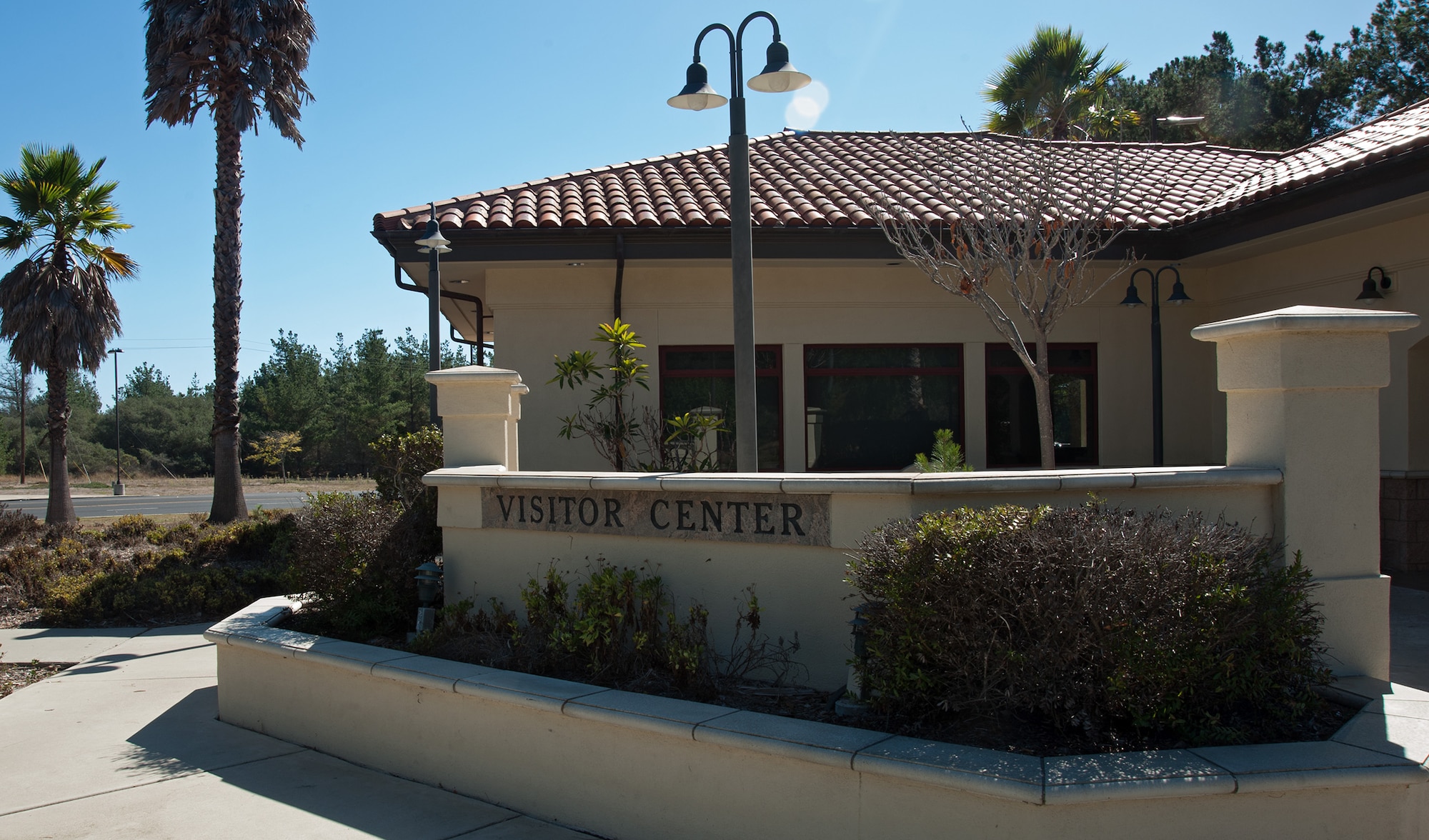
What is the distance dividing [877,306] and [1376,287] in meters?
5.18

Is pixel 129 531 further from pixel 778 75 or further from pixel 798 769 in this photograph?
pixel 798 769

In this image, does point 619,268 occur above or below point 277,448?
above

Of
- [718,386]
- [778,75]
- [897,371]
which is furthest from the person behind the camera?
[897,371]

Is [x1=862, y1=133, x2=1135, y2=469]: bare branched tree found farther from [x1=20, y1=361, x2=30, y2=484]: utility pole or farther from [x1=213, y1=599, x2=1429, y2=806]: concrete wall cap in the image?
[x1=20, y1=361, x2=30, y2=484]: utility pole

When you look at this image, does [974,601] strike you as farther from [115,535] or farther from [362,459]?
[362,459]

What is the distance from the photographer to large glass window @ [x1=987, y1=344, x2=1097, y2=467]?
12.3m

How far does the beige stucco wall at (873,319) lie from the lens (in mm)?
11492

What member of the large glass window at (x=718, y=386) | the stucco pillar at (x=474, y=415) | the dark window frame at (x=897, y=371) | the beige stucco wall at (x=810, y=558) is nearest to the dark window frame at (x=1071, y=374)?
the dark window frame at (x=897, y=371)

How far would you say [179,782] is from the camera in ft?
18.1

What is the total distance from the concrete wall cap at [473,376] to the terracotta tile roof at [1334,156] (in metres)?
7.79

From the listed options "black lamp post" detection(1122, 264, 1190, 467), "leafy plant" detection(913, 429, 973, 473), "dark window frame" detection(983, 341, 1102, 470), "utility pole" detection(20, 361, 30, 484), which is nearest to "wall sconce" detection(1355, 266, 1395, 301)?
"black lamp post" detection(1122, 264, 1190, 467)

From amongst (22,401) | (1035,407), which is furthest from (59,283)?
(22,401)

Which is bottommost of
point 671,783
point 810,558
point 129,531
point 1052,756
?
point 671,783

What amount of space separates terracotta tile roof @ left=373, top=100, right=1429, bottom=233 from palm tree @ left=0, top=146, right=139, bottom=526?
12188mm
